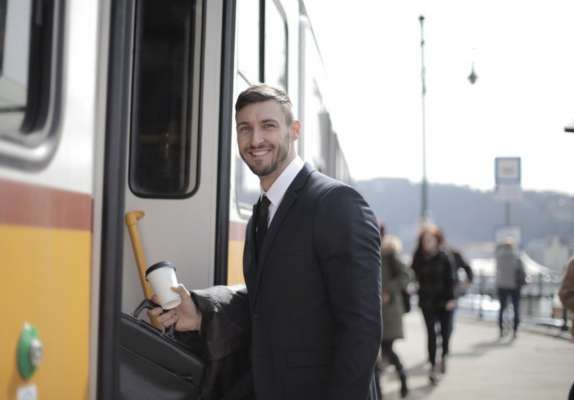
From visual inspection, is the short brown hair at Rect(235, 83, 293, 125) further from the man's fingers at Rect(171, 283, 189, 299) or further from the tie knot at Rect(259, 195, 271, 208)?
the man's fingers at Rect(171, 283, 189, 299)

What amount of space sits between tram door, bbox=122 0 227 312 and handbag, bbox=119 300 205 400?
42 centimetres

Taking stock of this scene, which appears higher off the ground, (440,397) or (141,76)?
(141,76)

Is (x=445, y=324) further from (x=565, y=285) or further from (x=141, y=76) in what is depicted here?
(x=141, y=76)

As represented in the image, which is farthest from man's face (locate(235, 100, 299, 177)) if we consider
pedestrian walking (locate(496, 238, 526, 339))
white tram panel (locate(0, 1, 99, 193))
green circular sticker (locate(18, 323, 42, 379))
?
pedestrian walking (locate(496, 238, 526, 339))

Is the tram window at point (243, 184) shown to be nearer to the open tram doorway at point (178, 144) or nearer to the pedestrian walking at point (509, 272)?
the open tram doorway at point (178, 144)

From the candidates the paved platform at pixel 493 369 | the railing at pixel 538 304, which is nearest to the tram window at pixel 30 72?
the paved platform at pixel 493 369

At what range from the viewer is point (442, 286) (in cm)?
1007

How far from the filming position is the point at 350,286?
266cm

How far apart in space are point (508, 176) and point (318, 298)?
47.7 ft

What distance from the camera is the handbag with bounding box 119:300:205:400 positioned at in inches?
124

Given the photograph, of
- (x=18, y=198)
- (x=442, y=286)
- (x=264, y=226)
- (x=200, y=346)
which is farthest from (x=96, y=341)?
(x=442, y=286)

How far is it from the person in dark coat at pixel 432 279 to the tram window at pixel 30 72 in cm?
824

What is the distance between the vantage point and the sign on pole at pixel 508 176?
16.5 metres

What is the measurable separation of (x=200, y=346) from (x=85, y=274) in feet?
4.18
